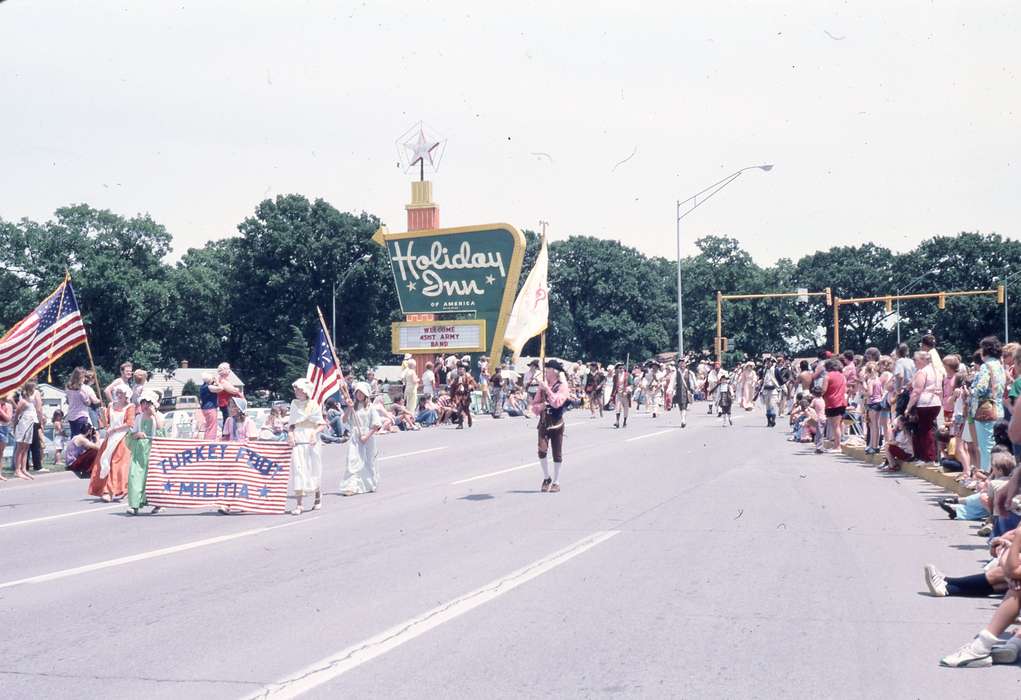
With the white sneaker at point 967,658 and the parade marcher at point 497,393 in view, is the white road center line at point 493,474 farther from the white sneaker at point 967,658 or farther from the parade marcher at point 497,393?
the parade marcher at point 497,393

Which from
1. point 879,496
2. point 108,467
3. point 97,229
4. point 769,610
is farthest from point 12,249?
point 769,610

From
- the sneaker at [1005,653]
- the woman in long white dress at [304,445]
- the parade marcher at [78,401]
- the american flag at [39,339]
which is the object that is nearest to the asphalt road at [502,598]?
the sneaker at [1005,653]

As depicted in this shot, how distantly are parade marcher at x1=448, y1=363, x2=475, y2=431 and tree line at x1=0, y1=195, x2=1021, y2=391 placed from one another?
91.5 ft

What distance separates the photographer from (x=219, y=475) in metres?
15.0

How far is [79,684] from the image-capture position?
253 inches

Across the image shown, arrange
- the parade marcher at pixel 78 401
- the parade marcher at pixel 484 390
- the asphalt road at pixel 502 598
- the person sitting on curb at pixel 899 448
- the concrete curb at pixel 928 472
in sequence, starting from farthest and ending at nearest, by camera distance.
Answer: the parade marcher at pixel 484 390
the parade marcher at pixel 78 401
the person sitting on curb at pixel 899 448
the concrete curb at pixel 928 472
the asphalt road at pixel 502 598

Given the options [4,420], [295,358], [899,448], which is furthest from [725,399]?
[295,358]

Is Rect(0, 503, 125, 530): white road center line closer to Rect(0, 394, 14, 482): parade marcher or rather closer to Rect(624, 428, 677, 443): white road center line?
Rect(0, 394, 14, 482): parade marcher

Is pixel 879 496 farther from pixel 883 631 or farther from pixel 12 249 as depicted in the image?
pixel 12 249

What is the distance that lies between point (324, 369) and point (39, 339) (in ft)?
15.7

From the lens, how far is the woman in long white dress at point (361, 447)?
16.7 metres

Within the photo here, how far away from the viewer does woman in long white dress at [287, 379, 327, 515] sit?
48.9 feet

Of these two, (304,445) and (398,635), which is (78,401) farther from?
(398,635)

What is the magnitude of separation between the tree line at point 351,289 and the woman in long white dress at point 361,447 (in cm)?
4412
